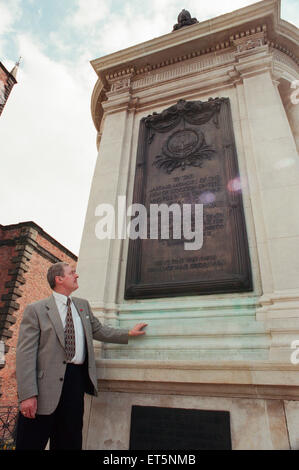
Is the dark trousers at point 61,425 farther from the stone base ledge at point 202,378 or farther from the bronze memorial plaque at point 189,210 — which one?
the bronze memorial plaque at point 189,210

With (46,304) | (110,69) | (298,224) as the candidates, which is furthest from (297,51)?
(46,304)

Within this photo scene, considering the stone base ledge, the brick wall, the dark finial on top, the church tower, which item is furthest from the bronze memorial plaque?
the church tower

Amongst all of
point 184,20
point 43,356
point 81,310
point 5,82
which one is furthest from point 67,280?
point 5,82

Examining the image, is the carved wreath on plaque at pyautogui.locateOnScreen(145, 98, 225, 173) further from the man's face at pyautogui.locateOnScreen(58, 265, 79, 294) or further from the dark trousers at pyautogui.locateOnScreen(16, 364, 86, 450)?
the dark trousers at pyautogui.locateOnScreen(16, 364, 86, 450)

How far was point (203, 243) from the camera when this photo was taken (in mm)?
4051

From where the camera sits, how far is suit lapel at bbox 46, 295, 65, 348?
267 centimetres

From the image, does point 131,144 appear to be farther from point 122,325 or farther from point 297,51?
point 297,51

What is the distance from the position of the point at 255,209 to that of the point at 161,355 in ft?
7.63

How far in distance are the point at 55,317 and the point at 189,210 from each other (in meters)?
2.45

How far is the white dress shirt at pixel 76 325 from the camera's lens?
2.75 meters

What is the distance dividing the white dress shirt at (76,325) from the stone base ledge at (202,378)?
0.56 metres

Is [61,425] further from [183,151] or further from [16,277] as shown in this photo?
[16,277]

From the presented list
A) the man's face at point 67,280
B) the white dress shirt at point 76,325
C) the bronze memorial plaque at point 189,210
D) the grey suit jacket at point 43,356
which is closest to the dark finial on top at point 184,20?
the bronze memorial plaque at point 189,210

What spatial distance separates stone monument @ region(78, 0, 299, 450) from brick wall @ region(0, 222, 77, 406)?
1130cm
